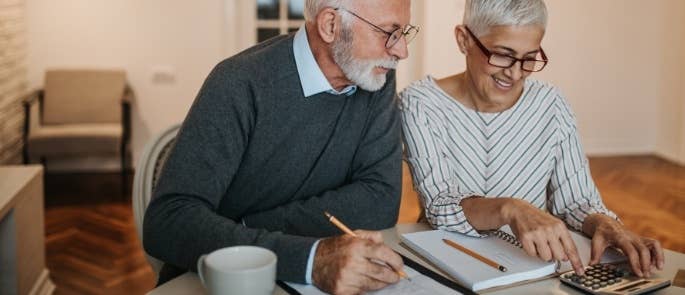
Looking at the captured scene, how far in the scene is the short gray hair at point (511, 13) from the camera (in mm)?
1664

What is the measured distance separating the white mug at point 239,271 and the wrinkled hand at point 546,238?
0.53 m

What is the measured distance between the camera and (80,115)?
5.26 metres

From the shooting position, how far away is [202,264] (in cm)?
102

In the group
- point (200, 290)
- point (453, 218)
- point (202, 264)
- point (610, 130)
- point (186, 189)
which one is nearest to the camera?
point (202, 264)

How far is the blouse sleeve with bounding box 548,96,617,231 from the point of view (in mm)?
1691

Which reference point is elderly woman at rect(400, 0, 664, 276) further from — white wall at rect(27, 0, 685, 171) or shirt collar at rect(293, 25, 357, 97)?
white wall at rect(27, 0, 685, 171)

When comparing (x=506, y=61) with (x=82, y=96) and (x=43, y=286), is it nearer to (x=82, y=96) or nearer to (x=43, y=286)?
(x=43, y=286)

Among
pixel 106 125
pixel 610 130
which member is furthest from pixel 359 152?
pixel 610 130

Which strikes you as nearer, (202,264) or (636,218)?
(202,264)

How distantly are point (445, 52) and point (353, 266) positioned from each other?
16.7ft

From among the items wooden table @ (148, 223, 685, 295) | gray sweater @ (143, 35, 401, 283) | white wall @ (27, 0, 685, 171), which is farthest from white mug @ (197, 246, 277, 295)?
white wall @ (27, 0, 685, 171)

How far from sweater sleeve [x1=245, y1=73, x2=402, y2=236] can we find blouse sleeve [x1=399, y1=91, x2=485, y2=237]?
76mm

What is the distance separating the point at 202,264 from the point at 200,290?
179 millimetres

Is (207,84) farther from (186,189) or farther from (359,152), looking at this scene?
(359,152)
